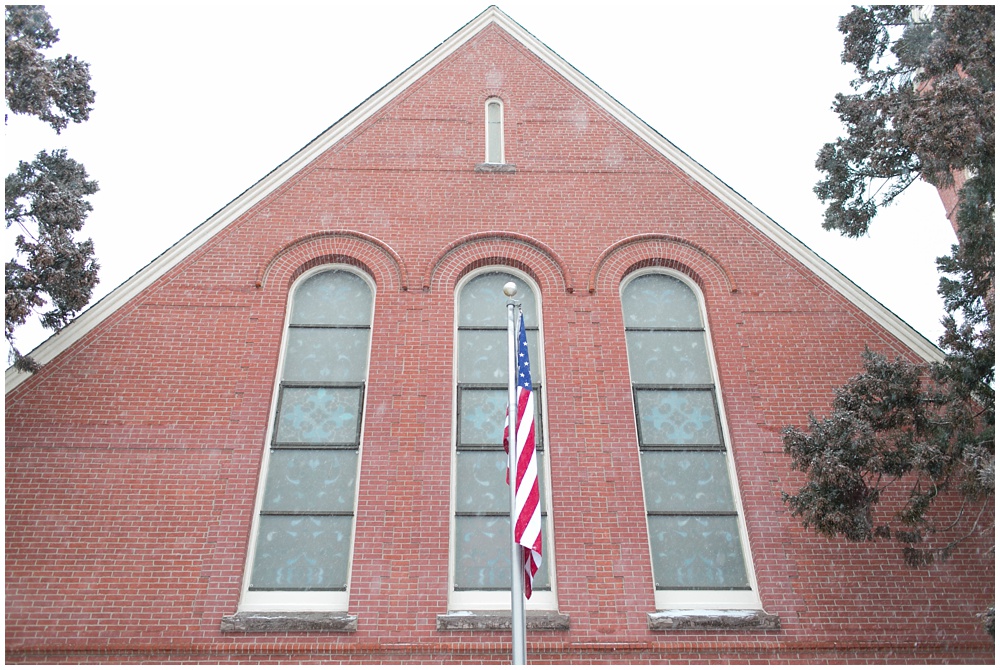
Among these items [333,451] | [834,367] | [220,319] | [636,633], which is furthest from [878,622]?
[220,319]

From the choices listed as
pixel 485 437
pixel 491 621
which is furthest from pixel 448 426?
pixel 491 621

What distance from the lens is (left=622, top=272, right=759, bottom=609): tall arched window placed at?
8.80 metres

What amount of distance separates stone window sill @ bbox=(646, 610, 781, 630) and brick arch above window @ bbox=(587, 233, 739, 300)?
14.0 ft

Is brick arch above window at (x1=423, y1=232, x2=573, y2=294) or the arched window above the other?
the arched window

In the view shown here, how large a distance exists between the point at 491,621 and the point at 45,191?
21.3 ft

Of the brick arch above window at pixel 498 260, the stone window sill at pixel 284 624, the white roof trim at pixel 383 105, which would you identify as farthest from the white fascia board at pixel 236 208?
the stone window sill at pixel 284 624

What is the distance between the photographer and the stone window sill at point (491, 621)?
8070mm

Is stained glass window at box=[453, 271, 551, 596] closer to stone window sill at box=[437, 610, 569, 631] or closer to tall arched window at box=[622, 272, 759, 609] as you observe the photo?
stone window sill at box=[437, 610, 569, 631]

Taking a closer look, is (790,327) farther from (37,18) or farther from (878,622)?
(37,18)

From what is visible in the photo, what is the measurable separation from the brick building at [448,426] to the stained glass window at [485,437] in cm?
4

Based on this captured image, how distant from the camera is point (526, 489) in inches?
277

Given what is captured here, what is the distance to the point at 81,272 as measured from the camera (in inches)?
344

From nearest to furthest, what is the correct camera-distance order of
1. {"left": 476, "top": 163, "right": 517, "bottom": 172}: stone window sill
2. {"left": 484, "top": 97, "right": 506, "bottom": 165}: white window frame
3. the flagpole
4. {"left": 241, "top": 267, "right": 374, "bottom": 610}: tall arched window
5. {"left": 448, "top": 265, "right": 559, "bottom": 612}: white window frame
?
the flagpole < {"left": 448, "top": 265, "right": 559, "bottom": 612}: white window frame < {"left": 241, "top": 267, "right": 374, "bottom": 610}: tall arched window < {"left": 476, "top": 163, "right": 517, "bottom": 172}: stone window sill < {"left": 484, "top": 97, "right": 506, "bottom": 165}: white window frame

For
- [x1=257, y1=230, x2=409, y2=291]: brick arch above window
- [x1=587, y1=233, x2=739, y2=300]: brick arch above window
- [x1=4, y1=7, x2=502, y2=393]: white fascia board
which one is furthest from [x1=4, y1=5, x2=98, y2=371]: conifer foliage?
[x1=587, y1=233, x2=739, y2=300]: brick arch above window
